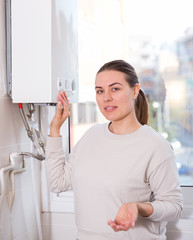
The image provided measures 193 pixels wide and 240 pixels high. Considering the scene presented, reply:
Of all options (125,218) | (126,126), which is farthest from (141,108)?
(125,218)

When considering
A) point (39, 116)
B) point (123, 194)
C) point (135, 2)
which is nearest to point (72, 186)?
point (123, 194)

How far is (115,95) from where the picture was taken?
146cm

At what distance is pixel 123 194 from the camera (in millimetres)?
1433

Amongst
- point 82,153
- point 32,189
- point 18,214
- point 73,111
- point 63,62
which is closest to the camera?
point 82,153

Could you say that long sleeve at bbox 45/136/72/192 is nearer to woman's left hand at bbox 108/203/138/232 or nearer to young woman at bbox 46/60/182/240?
young woman at bbox 46/60/182/240

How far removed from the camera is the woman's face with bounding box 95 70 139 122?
1457mm

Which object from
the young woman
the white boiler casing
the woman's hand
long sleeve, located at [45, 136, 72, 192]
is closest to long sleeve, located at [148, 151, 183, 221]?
the young woman

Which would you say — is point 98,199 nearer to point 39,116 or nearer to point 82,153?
point 82,153

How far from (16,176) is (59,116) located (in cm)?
40

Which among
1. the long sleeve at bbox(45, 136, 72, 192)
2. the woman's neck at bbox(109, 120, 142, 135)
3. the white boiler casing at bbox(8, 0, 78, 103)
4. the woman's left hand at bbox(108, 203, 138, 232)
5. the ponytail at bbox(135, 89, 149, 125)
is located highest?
the white boiler casing at bbox(8, 0, 78, 103)

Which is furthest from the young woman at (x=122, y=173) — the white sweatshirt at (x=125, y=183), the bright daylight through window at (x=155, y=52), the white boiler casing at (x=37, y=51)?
the bright daylight through window at (x=155, y=52)

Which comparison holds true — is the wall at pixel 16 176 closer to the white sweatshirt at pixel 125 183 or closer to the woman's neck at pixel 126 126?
the white sweatshirt at pixel 125 183

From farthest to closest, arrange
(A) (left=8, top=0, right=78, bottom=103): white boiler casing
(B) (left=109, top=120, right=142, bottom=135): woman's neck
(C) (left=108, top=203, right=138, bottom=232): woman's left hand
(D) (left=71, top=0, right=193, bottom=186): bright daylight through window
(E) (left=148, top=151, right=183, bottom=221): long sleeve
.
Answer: (D) (left=71, top=0, right=193, bottom=186): bright daylight through window < (A) (left=8, top=0, right=78, bottom=103): white boiler casing < (B) (left=109, top=120, right=142, bottom=135): woman's neck < (E) (left=148, top=151, right=183, bottom=221): long sleeve < (C) (left=108, top=203, right=138, bottom=232): woman's left hand

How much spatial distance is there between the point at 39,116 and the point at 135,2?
758 millimetres
